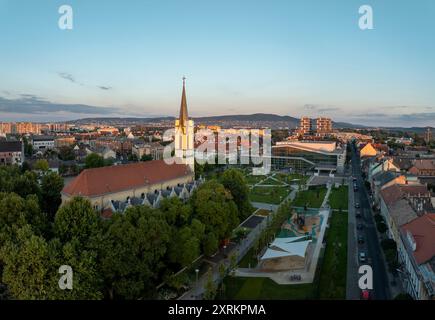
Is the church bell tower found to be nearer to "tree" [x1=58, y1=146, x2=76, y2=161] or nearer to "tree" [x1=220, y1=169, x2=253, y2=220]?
"tree" [x1=220, y1=169, x2=253, y2=220]

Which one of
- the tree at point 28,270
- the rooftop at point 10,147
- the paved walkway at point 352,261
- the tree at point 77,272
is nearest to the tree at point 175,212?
the tree at point 77,272

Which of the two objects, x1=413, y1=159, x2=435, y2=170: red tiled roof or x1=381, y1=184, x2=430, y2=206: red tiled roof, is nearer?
x1=381, y1=184, x2=430, y2=206: red tiled roof

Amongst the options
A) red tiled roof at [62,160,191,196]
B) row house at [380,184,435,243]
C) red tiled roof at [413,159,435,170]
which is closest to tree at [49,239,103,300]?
red tiled roof at [62,160,191,196]

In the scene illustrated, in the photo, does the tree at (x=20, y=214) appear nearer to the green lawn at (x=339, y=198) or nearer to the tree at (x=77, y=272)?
the tree at (x=77, y=272)

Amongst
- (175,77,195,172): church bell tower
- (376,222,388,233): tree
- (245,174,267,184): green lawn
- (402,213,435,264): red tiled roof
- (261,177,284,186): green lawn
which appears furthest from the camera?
(245,174,267,184): green lawn

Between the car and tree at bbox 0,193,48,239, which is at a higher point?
tree at bbox 0,193,48,239
